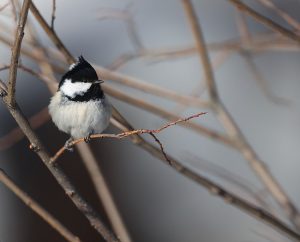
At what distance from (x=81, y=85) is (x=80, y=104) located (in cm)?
9

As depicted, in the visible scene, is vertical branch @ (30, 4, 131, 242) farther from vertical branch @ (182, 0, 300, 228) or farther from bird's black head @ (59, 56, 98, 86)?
vertical branch @ (182, 0, 300, 228)

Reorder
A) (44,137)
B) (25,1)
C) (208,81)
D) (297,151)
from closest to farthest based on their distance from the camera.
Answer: (25,1)
(208,81)
(44,137)
(297,151)

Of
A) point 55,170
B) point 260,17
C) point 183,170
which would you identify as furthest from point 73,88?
point 260,17

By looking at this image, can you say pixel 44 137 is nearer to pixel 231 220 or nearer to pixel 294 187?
pixel 231 220

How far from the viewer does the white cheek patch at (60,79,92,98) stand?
2.53 m

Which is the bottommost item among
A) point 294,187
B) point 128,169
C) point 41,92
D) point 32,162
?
point 294,187

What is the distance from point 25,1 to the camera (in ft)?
4.87

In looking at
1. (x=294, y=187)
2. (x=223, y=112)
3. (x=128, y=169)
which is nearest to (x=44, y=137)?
(x=128, y=169)

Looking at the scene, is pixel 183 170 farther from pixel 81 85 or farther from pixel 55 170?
pixel 81 85

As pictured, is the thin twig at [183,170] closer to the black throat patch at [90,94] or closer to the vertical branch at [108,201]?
the vertical branch at [108,201]

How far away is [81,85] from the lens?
2531mm

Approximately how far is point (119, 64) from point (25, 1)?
0.98 meters

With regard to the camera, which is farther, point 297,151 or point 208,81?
point 297,151

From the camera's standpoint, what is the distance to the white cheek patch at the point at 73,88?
2531 mm
